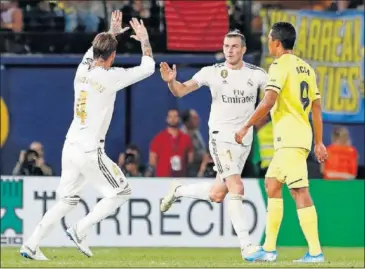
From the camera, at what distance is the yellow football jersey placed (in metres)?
13.9

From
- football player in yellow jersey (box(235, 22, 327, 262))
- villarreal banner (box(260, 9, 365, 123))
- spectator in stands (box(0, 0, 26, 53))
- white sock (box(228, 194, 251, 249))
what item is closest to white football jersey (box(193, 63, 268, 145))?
white sock (box(228, 194, 251, 249))

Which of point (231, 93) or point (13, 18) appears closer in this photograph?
point (231, 93)

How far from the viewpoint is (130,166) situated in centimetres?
2031

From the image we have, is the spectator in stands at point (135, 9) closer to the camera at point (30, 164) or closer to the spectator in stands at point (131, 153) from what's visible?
the spectator in stands at point (131, 153)

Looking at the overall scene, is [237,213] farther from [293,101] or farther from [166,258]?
[166,258]

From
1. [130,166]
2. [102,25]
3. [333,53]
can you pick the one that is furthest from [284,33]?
[102,25]

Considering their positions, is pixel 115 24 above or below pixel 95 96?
above

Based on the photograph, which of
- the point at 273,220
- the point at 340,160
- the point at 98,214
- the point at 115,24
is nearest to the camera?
the point at 273,220

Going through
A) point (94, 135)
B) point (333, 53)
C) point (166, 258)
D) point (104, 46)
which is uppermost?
point (104, 46)

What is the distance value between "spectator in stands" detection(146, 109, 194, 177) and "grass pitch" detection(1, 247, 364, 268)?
171cm

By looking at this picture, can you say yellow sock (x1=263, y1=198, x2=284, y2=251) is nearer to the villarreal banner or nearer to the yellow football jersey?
the yellow football jersey

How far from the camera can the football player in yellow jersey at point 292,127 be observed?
13852 millimetres

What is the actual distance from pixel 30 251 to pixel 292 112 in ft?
10.1

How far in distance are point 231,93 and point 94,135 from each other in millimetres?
1526
